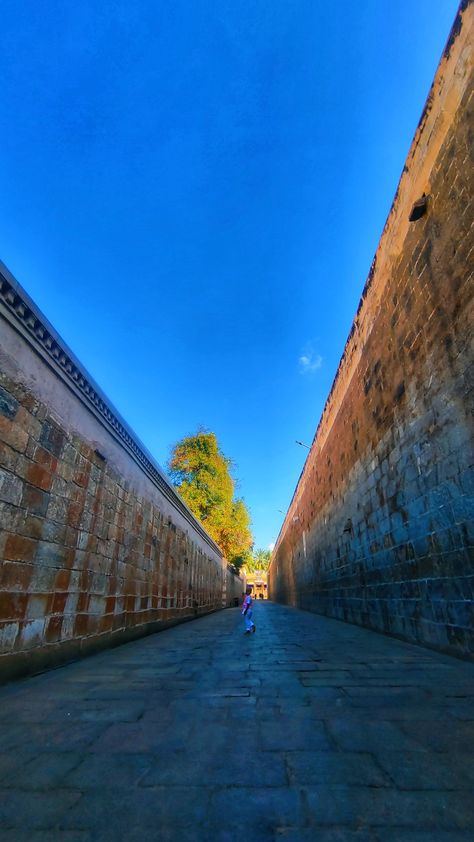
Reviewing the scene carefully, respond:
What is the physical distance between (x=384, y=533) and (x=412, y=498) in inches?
54.3

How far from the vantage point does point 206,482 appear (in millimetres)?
24109

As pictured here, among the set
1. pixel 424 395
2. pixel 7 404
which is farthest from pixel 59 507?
pixel 424 395

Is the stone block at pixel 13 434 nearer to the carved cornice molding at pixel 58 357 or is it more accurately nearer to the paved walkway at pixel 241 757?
the carved cornice molding at pixel 58 357

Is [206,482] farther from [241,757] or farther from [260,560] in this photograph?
[260,560]

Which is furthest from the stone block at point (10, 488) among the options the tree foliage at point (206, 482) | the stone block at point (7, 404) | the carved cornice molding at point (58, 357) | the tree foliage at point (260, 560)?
the tree foliage at point (260, 560)

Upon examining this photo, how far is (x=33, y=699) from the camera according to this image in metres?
2.83

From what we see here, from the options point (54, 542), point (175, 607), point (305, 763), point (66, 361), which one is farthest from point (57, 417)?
point (175, 607)

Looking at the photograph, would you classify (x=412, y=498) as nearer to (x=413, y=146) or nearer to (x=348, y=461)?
(x=348, y=461)

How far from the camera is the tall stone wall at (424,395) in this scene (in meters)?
3.89

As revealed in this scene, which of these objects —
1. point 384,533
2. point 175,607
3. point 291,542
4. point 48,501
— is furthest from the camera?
point 291,542

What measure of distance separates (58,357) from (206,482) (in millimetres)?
20193

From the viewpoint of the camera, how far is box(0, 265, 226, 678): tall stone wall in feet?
11.7

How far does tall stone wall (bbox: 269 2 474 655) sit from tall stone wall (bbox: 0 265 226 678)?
4.35 m

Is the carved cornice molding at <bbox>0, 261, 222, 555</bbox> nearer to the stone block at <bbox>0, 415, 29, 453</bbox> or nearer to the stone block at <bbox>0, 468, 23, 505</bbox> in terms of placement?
the stone block at <bbox>0, 415, 29, 453</bbox>
